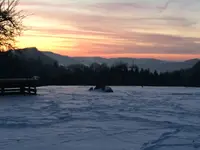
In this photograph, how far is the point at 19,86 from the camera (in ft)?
79.9

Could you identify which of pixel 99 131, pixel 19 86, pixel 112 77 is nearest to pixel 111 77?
pixel 112 77

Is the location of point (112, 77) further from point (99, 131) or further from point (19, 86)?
point (99, 131)

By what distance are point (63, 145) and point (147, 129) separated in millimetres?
3219

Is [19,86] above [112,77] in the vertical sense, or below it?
below

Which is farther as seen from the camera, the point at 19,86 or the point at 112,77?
the point at 112,77

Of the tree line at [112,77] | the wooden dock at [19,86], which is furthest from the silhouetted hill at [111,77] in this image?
the wooden dock at [19,86]

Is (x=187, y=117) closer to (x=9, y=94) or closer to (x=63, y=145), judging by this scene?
(x=63, y=145)

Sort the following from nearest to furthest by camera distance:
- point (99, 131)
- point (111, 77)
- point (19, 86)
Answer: point (99, 131) → point (19, 86) → point (111, 77)

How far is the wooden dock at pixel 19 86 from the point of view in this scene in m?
23.4

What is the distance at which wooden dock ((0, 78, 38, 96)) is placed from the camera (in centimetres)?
2338

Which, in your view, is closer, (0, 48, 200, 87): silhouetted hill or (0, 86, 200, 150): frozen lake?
(0, 86, 200, 150): frozen lake

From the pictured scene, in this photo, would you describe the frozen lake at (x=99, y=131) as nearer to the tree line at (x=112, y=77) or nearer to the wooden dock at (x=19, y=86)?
the wooden dock at (x=19, y=86)

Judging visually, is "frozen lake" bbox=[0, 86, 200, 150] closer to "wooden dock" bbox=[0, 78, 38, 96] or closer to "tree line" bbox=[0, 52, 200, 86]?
"wooden dock" bbox=[0, 78, 38, 96]

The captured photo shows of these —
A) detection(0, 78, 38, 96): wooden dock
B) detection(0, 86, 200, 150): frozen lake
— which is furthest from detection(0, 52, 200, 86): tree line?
detection(0, 86, 200, 150): frozen lake
